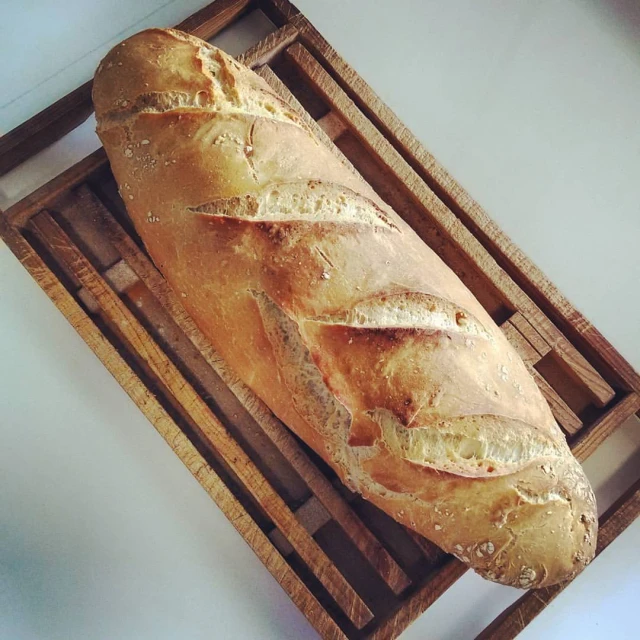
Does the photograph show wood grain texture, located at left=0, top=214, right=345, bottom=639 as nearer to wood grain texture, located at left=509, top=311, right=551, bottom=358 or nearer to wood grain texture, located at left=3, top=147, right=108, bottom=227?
wood grain texture, located at left=3, top=147, right=108, bottom=227

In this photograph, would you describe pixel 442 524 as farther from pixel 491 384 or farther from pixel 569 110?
pixel 569 110

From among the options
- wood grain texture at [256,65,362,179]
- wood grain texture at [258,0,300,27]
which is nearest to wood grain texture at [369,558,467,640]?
wood grain texture at [256,65,362,179]

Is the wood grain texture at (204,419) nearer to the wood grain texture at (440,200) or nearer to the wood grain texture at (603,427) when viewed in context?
the wood grain texture at (603,427)

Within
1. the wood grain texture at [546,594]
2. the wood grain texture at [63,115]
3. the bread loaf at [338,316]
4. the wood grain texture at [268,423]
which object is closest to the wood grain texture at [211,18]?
the wood grain texture at [63,115]

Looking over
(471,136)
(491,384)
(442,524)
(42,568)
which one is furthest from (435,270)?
(42,568)

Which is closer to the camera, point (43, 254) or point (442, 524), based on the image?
point (442, 524)
